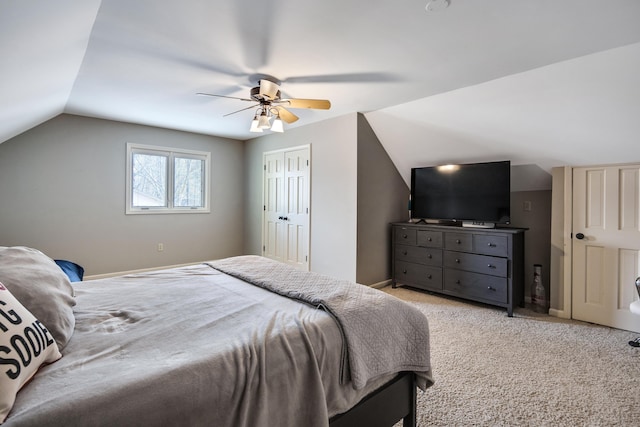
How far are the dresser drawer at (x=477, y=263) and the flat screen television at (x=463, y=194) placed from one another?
0.43 meters

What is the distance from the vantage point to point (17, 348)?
0.89 meters

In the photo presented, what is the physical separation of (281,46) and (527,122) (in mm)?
2442

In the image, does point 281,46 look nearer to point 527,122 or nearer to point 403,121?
point 403,121

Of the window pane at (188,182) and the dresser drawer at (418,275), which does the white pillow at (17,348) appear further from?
the window pane at (188,182)

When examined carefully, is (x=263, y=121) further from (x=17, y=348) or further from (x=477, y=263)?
(x=477, y=263)

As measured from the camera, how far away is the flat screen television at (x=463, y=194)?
139 inches

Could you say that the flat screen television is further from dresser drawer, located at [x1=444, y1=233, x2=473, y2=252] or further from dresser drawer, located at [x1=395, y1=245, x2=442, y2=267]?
dresser drawer, located at [x1=395, y1=245, x2=442, y2=267]

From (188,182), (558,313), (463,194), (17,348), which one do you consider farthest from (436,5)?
(188,182)

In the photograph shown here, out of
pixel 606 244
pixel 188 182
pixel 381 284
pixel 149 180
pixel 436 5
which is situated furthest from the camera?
pixel 188 182

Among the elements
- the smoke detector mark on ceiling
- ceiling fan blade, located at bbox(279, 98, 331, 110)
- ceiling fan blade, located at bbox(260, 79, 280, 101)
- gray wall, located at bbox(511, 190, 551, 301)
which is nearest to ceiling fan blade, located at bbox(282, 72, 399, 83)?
ceiling fan blade, located at bbox(260, 79, 280, 101)

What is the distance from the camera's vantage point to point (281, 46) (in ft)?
7.57

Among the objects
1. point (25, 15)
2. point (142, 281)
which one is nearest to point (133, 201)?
point (142, 281)

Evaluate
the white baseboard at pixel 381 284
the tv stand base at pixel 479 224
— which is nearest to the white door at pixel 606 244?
the tv stand base at pixel 479 224

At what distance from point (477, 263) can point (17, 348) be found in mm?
3719
